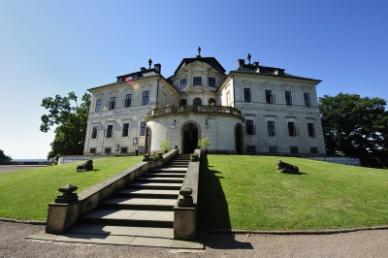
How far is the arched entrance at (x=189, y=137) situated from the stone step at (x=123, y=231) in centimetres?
1703

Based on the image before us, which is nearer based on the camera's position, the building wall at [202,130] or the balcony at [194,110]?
the building wall at [202,130]

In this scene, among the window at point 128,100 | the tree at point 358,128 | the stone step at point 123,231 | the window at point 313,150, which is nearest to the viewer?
the stone step at point 123,231

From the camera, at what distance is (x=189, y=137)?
2383cm

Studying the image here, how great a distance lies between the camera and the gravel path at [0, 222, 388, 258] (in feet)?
14.5

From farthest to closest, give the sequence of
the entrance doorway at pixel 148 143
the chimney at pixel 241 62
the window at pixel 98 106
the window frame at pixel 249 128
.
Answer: the chimney at pixel 241 62 < the window at pixel 98 106 < the window frame at pixel 249 128 < the entrance doorway at pixel 148 143

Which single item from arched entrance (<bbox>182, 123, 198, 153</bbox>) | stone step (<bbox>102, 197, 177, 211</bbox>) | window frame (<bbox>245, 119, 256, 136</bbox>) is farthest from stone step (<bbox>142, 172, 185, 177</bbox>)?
window frame (<bbox>245, 119, 256, 136</bbox>)

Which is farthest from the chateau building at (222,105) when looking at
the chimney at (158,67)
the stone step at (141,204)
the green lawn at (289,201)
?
the stone step at (141,204)

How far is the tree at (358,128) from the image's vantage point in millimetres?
38000

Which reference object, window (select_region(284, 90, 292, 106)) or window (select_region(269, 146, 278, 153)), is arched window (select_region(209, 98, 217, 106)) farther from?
window (select_region(269, 146, 278, 153))

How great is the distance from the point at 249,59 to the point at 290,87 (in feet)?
36.5

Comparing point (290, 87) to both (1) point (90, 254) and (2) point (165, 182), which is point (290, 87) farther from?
(1) point (90, 254)

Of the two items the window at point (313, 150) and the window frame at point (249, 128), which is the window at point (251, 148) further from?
the window at point (313, 150)

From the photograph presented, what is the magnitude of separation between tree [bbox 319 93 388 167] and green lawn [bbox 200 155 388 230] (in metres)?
35.6

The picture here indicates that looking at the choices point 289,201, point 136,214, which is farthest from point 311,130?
point 136,214
